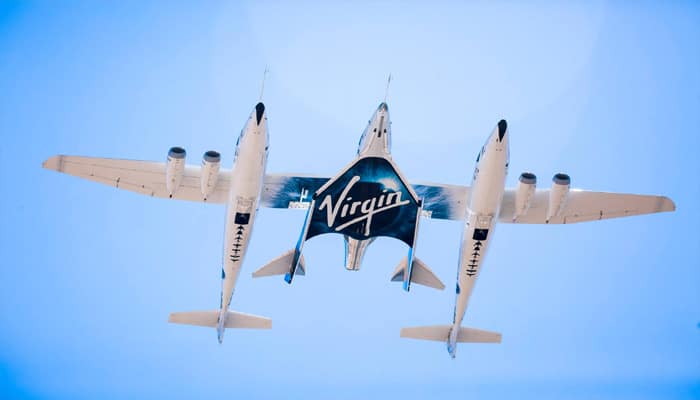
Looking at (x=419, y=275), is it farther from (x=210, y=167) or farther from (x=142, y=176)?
(x=142, y=176)

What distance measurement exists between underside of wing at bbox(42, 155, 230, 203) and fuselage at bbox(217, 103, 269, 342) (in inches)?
65.9

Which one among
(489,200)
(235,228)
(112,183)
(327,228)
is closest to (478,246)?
(489,200)

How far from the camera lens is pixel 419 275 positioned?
3803 centimetres

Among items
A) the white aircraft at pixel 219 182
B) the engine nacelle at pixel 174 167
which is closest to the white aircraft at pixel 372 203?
the white aircraft at pixel 219 182

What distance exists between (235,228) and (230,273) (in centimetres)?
194

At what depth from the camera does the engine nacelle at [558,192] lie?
1391 inches

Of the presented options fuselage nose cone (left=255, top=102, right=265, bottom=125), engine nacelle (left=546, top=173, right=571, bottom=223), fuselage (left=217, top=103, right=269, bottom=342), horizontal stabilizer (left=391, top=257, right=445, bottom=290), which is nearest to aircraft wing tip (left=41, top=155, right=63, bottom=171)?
fuselage (left=217, top=103, right=269, bottom=342)

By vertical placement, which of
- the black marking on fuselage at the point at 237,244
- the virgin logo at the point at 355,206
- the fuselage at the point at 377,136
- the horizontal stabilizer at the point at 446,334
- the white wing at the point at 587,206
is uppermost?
the fuselage at the point at 377,136

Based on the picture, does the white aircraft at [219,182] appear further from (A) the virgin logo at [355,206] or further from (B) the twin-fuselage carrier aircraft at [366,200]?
(A) the virgin logo at [355,206]

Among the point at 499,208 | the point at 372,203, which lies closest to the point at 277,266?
the point at 372,203

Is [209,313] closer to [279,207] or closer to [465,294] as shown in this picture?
[279,207]

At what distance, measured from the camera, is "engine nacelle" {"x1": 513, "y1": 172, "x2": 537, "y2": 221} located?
35.1 m

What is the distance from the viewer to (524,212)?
Result: 36.2 metres

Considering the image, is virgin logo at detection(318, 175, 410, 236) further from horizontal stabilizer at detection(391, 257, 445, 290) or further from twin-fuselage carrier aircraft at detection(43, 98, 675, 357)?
horizontal stabilizer at detection(391, 257, 445, 290)
